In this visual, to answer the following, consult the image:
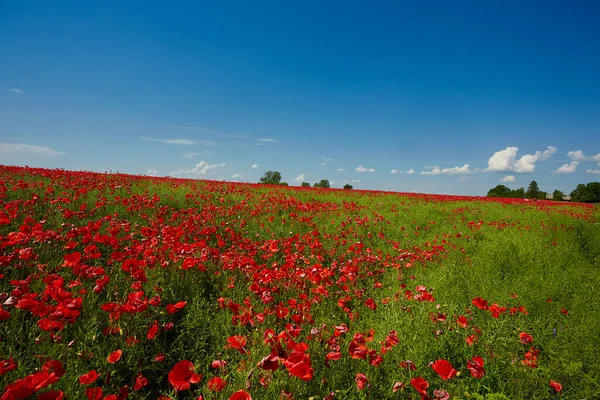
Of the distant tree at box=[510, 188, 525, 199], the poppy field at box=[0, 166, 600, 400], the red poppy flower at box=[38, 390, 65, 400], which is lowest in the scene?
the poppy field at box=[0, 166, 600, 400]

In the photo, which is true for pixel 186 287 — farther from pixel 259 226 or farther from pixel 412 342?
pixel 259 226

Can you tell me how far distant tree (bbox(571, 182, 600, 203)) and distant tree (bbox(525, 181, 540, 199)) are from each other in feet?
18.9

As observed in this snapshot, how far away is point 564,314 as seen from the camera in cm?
367

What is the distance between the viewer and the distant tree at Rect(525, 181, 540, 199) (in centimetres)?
5330

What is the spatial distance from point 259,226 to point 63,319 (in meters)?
6.05

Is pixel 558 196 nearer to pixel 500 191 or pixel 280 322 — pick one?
pixel 500 191

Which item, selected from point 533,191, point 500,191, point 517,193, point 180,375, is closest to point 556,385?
point 180,375

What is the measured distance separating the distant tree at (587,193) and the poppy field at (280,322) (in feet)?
210

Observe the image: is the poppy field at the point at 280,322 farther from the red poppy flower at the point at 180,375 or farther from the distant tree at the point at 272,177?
the distant tree at the point at 272,177

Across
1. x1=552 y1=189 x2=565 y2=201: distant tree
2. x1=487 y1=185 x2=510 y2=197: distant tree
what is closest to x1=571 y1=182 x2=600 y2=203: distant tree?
x1=552 y1=189 x2=565 y2=201: distant tree

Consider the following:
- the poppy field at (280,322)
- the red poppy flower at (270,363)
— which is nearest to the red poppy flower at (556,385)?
the poppy field at (280,322)

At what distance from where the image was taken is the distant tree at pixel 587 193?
2051 inches

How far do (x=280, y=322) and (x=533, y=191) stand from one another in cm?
6860

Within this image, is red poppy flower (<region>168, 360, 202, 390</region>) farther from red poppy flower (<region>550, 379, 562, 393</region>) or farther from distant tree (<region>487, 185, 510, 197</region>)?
distant tree (<region>487, 185, 510, 197</region>)
